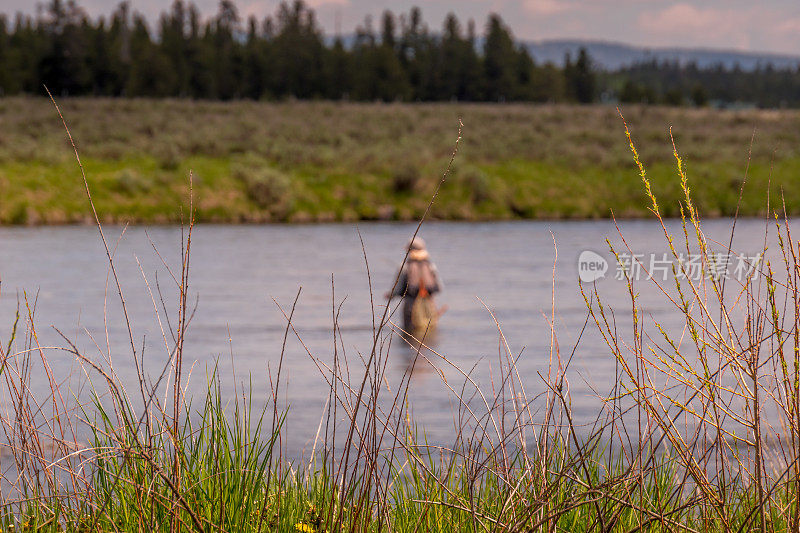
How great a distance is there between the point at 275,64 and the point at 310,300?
81.2 metres

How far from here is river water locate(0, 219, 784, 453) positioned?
37.1 feet

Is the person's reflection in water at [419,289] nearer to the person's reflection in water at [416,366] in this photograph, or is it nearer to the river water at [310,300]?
the person's reflection in water at [416,366]

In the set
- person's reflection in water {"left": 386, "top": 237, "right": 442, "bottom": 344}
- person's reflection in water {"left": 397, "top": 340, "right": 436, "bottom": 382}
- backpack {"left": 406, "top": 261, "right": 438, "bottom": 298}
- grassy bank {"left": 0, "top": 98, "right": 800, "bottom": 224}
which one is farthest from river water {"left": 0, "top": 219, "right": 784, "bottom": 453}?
grassy bank {"left": 0, "top": 98, "right": 800, "bottom": 224}

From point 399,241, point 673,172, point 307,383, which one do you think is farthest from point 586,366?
point 673,172

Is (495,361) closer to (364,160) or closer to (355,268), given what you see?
(355,268)

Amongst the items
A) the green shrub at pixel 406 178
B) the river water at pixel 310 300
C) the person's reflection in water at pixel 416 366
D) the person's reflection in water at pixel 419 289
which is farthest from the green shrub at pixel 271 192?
the person's reflection in water at pixel 416 366

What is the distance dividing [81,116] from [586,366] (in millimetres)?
58908

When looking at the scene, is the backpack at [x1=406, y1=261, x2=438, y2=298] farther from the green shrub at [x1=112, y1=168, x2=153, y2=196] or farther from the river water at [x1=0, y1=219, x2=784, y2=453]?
the green shrub at [x1=112, y1=168, x2=153, y2=196]

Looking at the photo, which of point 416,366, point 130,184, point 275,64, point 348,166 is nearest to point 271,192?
point 130,184

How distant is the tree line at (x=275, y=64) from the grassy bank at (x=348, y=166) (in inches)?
553

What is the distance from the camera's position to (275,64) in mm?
98312

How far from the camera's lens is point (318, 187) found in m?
45.4

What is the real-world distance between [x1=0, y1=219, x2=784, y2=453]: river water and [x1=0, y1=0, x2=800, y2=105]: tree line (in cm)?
5134

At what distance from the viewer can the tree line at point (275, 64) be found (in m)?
86.6
